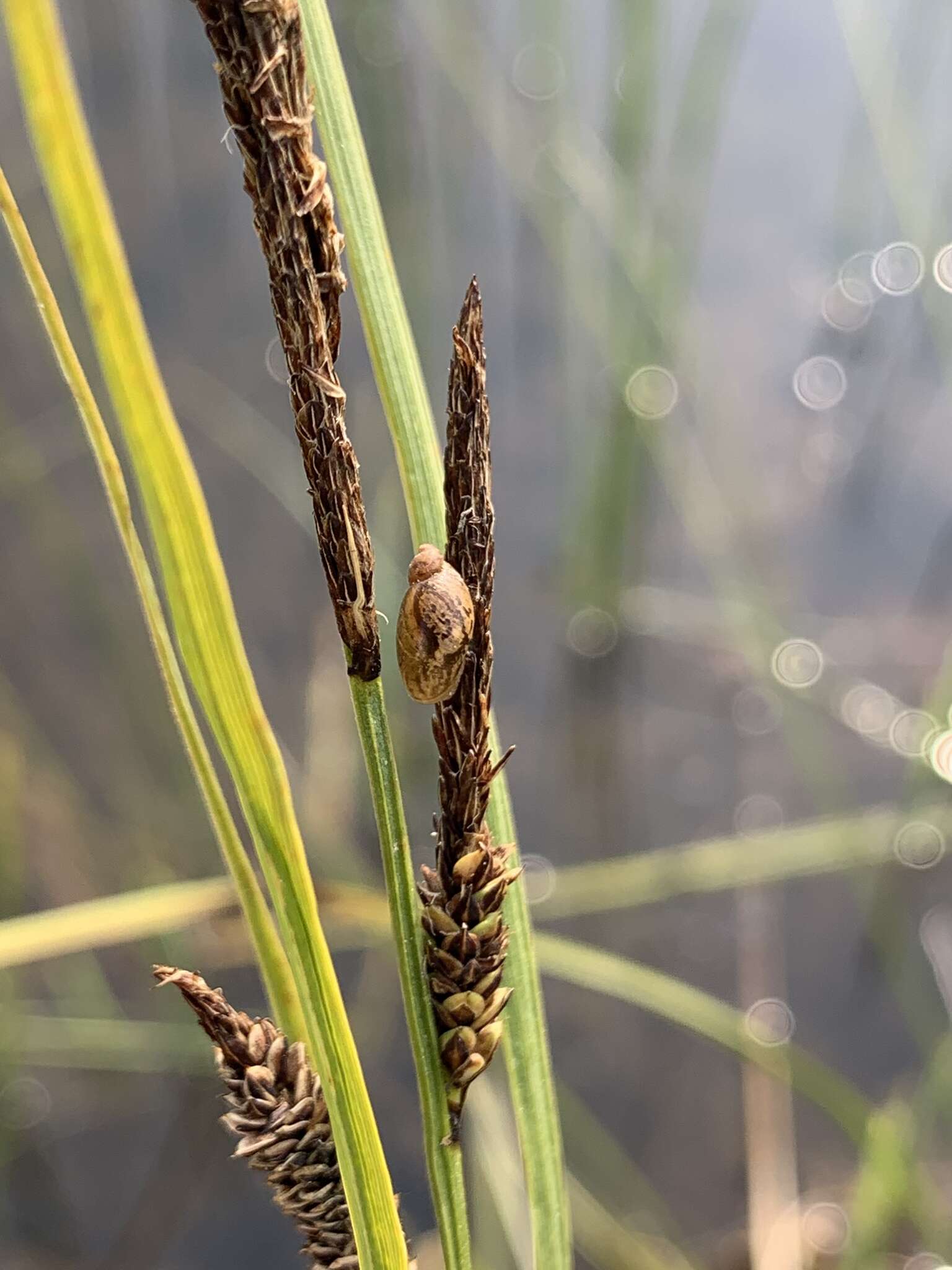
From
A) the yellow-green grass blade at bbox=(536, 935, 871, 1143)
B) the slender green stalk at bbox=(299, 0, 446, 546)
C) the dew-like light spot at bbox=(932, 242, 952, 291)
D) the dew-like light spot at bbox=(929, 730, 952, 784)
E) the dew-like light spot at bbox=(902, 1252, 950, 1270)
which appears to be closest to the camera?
the slender green stalk at bbox=(299, 0, 446, 546)

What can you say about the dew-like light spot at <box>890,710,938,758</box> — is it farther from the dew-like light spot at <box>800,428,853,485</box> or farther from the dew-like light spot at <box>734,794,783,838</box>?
the dew-like light spot at <box>800,428,853,485</box>

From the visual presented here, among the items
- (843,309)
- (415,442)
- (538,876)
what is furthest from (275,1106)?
(843,309)

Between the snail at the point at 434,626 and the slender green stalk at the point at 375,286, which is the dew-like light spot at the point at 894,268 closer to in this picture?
the slender green stalk at the point at 375,286

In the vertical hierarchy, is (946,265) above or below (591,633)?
above

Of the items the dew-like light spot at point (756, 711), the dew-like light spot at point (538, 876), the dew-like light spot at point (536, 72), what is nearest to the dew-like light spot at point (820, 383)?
the dew-like light spot at point (756, 711)

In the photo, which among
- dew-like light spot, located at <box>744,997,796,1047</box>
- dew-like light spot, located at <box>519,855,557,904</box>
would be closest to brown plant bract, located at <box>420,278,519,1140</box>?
dew-like light spot, located at <box>519,855,557,904</box>

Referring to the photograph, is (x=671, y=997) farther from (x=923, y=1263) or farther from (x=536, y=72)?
(x=536, y=72)

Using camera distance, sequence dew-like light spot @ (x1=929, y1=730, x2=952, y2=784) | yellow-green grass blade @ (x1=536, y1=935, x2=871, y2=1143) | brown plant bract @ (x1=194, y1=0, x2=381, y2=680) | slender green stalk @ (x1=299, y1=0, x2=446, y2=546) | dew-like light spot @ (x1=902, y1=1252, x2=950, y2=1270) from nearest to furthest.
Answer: brown plant bract @ (x1=194, y1=0, x2=381, y2=680) → slender green stalk @ (x1=299, y1=0, x2=446, y2=546) → yellow-green grass blade @ (x1=536, y1=935, x2=871, y2=1143) → dew-like light spot @ (x1=902, y1=1252, x2=950, y2=1270) → dew-like light spot @ (x1=929, y1=730, x2=952, y2=784)
